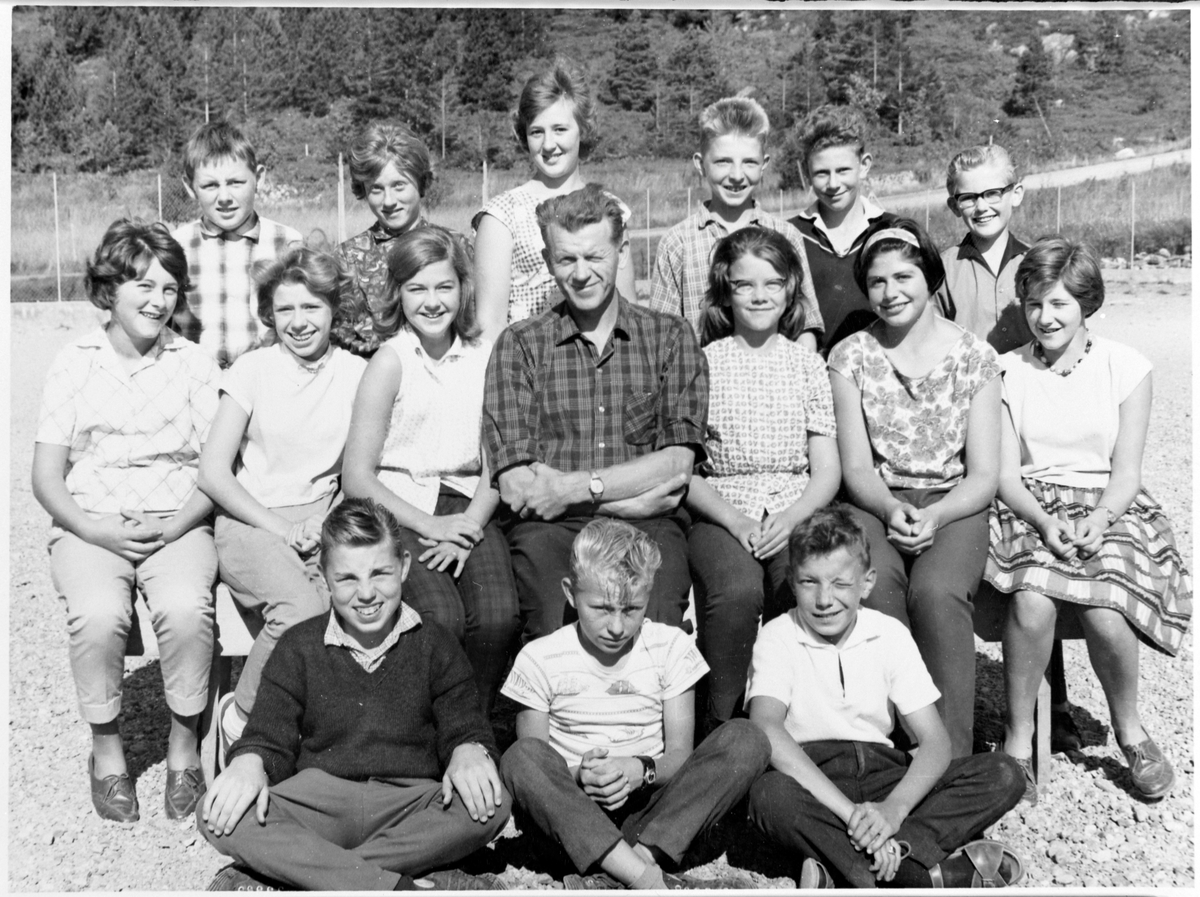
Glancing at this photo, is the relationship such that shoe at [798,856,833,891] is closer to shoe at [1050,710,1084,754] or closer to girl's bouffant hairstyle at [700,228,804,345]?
shoe at [1050,710,1084,754]

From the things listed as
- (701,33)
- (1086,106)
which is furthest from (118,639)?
(701,33)

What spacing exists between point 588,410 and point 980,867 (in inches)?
68.1

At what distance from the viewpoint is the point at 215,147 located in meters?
4.32

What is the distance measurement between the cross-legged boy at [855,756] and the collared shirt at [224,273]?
7.82 ft

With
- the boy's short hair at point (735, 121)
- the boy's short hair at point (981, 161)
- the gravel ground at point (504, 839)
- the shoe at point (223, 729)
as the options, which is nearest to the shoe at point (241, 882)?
the gravel ground at point (504, 839)

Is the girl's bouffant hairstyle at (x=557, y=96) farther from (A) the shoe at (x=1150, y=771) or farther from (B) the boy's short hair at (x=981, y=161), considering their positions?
(A) the shoe at (x=1150, y=771)

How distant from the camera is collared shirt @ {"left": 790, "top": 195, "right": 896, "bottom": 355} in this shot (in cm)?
443

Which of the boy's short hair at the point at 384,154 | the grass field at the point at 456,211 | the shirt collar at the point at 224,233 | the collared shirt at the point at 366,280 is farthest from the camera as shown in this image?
the grass field at the point at 456,211

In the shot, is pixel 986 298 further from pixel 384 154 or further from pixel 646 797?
pixel 646 797

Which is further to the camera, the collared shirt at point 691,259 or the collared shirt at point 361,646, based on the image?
the collared shirt at point 691,259

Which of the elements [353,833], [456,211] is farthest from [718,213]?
[456,211]

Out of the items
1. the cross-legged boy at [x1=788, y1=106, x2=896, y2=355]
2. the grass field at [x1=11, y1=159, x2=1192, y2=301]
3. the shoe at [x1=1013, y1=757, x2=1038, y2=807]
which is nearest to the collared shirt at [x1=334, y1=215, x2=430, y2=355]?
the cross-legged boy at [x1=788, y1=106, x2=896, y2=355]

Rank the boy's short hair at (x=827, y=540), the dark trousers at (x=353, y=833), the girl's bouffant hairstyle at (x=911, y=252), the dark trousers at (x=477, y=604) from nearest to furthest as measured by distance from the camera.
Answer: the dark trousers at (x=353, y=833)
the boy's short hair at (x=827, y=540)
the dark trousers at (x=477, y=604)
the girl's bouffant hairstyle at (x=911, y=252)

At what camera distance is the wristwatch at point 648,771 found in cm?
307
